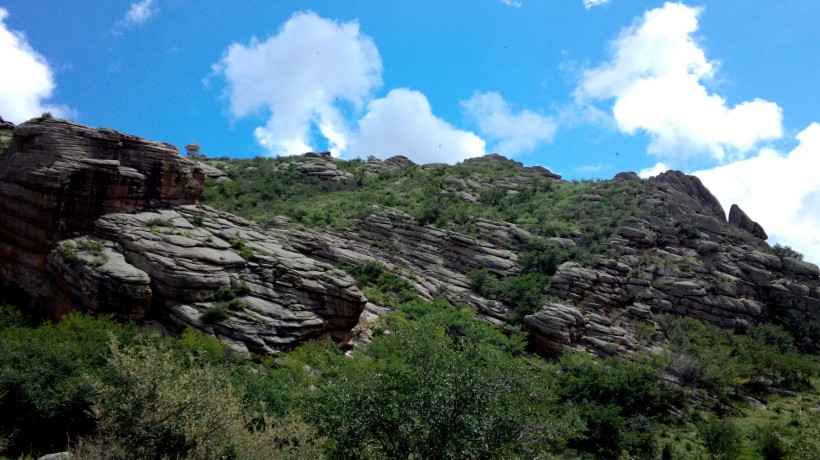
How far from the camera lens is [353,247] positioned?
112 feet

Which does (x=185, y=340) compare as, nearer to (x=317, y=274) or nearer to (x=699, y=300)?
(x=317, y=274)

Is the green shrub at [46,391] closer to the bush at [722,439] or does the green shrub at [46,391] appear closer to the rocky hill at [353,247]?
the rocky hill at [353,247]

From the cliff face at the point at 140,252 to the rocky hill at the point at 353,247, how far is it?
0.08m

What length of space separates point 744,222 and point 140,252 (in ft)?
173

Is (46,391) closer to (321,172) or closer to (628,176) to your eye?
(321,172)

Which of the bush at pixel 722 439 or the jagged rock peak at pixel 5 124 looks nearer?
the bush at pixel 722 439

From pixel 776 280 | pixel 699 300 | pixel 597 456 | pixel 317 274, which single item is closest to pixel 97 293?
pixel 317 274

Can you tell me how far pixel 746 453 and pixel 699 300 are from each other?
1625cm

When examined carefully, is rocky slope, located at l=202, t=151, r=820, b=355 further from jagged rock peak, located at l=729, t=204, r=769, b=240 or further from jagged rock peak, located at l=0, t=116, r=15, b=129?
jagged rock peak, located at l=0, t=116, r=15, b=129

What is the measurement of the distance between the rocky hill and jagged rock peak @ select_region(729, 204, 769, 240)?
0.15 m

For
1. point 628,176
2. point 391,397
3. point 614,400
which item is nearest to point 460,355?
point 391,397

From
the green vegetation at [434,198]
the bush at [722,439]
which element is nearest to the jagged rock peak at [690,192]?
the green vegetation at [434,198]

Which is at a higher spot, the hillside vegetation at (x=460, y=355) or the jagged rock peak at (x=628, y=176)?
the jagged rock peak at (x=628, y=176)

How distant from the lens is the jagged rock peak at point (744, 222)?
46.1m
